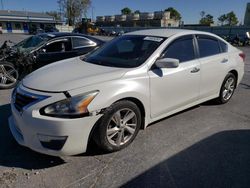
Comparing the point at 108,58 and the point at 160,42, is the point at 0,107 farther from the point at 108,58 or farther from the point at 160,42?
the point at 160,42

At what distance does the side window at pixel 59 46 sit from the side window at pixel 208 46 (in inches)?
164

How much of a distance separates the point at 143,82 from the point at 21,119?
1.59m

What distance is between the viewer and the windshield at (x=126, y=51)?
348 centimetres

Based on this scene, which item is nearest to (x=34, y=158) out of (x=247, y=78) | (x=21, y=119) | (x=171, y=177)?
(x=21, y=119)

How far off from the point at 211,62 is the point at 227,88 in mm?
987

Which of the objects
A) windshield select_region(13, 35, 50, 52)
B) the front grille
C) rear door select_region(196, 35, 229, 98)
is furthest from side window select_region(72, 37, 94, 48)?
the front grille

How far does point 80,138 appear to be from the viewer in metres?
2.72

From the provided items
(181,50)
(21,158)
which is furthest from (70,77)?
(181,50)

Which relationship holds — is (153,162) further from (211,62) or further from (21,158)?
(211,62)

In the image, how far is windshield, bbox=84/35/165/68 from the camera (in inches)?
137

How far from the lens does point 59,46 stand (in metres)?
7.00

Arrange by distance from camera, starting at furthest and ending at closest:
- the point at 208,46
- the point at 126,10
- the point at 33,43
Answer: the point at 126,10 < the point at 33,43 < the point at 208,46

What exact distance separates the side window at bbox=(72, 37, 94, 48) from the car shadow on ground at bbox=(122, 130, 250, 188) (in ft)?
16.6

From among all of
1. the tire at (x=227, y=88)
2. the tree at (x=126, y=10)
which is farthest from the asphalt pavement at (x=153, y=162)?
the tree at (x=126, y=10)
